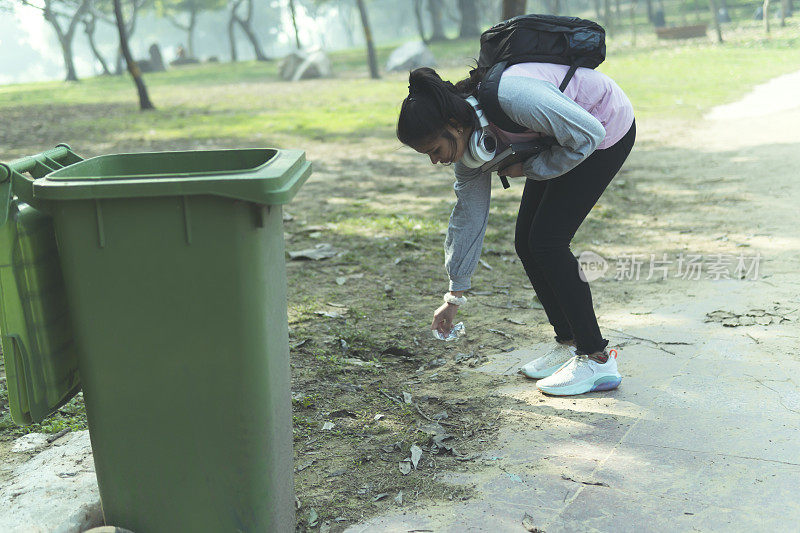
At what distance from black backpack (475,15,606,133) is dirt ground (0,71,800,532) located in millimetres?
626

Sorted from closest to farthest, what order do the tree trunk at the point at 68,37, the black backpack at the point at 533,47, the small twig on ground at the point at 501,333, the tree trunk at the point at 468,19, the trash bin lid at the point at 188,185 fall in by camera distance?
the trash bin lid at the point at 188,185
the black backpack at the point at 533,47
the small twig on ground at the point at 501,333
the tree trunk at the point at 68,37
the tree trunk at the point at 468,19

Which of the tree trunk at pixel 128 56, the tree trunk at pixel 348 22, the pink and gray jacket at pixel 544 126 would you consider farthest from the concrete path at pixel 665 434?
the tree trunk at pixel 348 22

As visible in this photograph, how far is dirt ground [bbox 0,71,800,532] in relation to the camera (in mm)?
3045

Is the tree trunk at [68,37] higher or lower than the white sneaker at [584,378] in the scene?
higher

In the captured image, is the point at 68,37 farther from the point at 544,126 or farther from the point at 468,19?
the point at 544,126

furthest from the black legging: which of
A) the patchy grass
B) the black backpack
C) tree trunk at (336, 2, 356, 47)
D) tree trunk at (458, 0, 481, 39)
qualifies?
tree trunk at (336, 2, 356, 47)

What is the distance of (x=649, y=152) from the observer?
9922 mm

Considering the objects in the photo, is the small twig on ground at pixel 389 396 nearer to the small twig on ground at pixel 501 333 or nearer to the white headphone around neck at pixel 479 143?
the small twig on ground at pixel 501 333

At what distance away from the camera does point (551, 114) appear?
2793 mm

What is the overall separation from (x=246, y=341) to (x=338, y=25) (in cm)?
12682

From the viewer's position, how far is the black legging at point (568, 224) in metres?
3.17

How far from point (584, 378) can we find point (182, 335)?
1922 mm

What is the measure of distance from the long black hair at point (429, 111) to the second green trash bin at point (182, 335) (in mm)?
579

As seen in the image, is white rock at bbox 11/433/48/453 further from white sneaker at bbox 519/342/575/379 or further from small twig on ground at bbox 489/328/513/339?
small twig on ground at bbox 489/328/513/339
